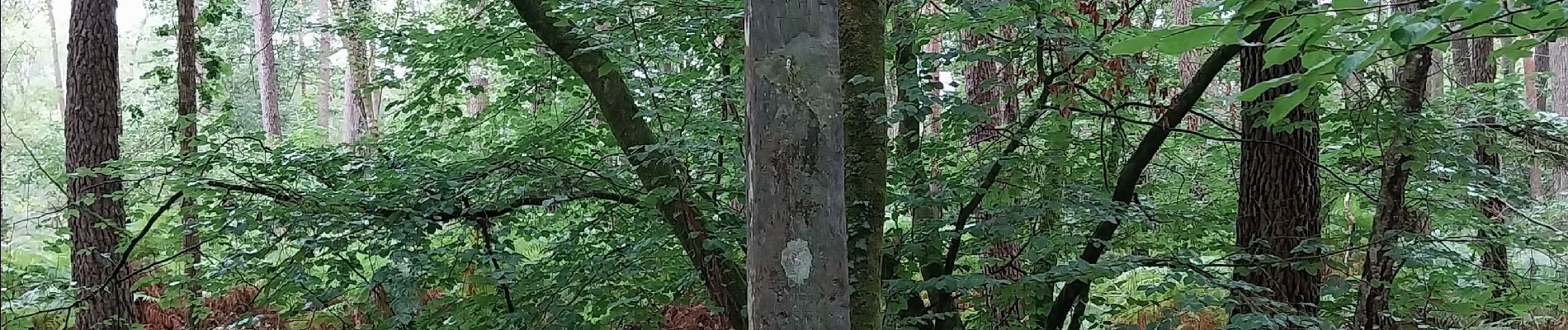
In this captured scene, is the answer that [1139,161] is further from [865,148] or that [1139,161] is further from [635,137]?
[635,137]

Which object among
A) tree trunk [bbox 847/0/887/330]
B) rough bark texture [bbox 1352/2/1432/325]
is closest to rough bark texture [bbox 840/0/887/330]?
tree trunk [bbox 847/0/887/330]

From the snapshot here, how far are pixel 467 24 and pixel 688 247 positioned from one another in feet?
4.98

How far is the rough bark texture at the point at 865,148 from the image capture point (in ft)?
9.52

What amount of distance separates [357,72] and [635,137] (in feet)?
26.0

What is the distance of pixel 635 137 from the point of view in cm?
425

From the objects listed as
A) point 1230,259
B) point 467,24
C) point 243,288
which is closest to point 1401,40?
point 1230,259

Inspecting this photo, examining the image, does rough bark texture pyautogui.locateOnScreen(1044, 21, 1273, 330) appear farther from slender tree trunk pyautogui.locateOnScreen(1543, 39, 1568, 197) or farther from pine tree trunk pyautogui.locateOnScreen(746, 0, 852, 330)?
slender tree trunk pyautogui.locateOnScreen(1543, 39, 1568, 197)

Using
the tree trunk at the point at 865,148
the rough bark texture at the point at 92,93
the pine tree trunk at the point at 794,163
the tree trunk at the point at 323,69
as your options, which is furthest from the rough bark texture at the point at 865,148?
the tree trunk at the point at 323,69

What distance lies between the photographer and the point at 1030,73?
443cm

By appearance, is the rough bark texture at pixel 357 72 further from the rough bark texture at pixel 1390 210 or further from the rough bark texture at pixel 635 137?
the rough bark texture at pixel 1390 210

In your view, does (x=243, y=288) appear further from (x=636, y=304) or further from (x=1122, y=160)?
(x=1122, y=160)

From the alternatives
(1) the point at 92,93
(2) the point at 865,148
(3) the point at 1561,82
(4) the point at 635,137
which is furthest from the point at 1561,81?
(1) the point at 92,93

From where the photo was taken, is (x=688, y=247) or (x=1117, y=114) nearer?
(x=688, y=247)

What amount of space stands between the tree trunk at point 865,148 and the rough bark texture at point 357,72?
251 centimetres
